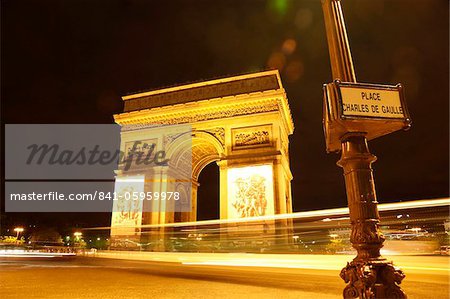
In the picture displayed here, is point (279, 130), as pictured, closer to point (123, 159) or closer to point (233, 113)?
point (233, 113)

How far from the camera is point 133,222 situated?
20484 mm

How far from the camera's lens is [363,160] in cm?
309

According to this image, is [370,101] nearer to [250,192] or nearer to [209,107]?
[250,192]

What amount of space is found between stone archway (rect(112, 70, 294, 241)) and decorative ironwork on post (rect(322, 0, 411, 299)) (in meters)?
14.8

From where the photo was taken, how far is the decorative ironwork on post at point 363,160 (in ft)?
9.18

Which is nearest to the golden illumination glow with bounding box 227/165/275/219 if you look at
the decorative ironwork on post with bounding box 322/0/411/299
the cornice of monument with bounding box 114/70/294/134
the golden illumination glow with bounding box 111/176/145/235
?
the cornice of monument with bounding box 114/70/294/134

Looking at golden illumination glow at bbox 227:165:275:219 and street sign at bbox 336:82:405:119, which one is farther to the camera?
golden illumination glow at bbox 227:165:275:219

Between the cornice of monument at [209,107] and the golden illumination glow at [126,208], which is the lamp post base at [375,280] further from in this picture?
the golden illumination glow at [126,208]

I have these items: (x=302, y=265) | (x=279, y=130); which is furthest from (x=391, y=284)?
(x=279, y=130)

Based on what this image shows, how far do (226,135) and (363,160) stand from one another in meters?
17.1

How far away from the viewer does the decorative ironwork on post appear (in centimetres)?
280

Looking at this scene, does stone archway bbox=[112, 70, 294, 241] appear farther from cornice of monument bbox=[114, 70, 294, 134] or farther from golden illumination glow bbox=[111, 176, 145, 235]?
golden illumination glow bbox=[111, 176, 145, 235]
